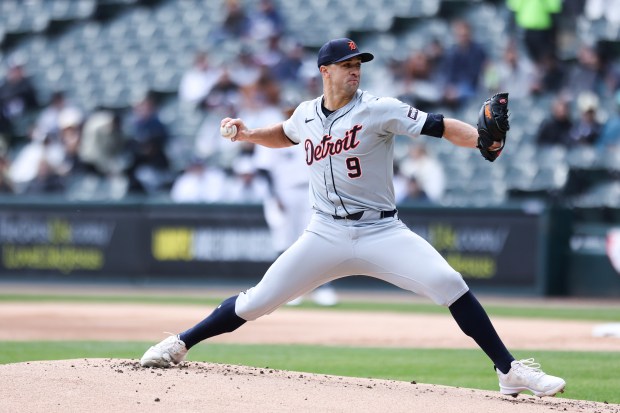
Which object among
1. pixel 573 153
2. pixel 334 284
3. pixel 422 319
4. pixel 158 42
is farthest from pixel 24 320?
pixel 158 42

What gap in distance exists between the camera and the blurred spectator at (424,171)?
16.0 m

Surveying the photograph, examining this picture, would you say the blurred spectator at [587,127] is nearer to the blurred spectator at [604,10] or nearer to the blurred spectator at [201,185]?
the blurred spectator at [604,10]

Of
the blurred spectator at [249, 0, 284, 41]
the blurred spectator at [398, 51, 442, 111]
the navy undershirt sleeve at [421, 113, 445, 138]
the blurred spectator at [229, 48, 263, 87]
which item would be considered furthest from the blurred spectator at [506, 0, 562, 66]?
the navy undershirt sleeve at [421, 113, 445, 138]

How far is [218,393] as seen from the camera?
230 inches

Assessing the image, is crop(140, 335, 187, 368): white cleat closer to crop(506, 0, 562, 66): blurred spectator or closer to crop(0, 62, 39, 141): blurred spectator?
crop(506, 0, 562, 66): blurred spectator

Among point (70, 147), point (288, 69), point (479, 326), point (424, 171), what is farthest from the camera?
point (70, 147)

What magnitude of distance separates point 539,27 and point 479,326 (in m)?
11.2

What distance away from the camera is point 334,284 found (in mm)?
15914

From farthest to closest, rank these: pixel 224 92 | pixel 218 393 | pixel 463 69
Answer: pixel 224 92, pixel 463 69, pixel 218 393

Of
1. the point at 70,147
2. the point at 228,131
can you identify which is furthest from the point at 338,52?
the point at 70,147

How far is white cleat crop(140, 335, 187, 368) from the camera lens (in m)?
6.58

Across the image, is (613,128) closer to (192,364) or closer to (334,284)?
(334,284)

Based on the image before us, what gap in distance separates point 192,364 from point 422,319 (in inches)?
234

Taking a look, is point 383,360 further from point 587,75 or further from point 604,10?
point 604,10
